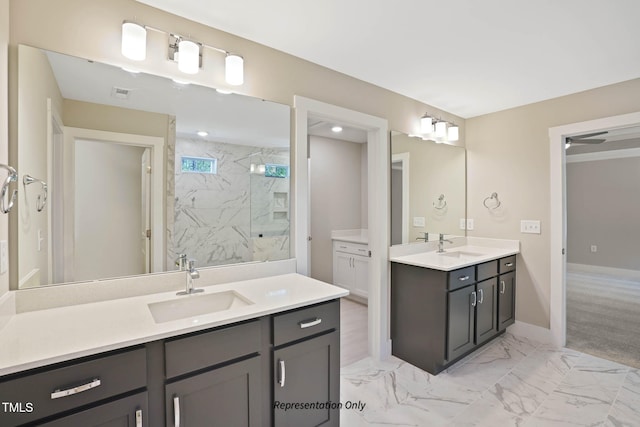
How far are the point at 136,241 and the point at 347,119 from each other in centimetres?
165

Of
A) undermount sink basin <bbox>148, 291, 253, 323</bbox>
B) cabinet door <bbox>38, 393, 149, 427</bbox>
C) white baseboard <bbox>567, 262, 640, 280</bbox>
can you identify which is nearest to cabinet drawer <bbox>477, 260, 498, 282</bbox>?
undermount sink basin <bbox>148, 291, 253, 323</bbox>

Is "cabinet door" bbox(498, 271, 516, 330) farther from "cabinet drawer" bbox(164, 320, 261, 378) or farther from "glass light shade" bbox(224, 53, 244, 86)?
"glass light shade" bbox(224, 53, 244, 86)

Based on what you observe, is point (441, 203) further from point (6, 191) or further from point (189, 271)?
point (6, 191)

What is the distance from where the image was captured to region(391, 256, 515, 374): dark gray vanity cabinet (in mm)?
2365

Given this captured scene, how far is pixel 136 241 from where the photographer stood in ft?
5.30

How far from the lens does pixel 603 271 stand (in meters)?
5.75

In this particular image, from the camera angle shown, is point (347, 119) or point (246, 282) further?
point (347, 119)

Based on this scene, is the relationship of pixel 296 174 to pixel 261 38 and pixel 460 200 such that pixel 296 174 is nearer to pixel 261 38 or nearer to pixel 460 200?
pixel 261 38

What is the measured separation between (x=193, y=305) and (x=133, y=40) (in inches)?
52.0

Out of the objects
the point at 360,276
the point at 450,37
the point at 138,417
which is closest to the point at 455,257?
the point at 360,276

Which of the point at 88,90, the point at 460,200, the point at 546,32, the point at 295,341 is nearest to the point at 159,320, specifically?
the point at 295,341

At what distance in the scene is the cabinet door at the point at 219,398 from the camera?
115 centimetres

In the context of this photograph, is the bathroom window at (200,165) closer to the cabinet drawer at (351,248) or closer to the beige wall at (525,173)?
the cabinet drawer at (351,248)

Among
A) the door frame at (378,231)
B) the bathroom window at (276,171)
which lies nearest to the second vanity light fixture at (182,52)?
the bathroom window at (276,171)
